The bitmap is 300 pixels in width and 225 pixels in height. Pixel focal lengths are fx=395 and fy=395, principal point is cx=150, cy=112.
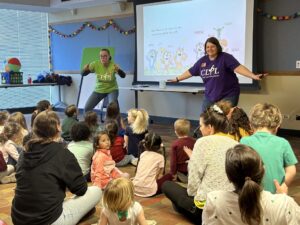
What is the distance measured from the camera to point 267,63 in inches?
230

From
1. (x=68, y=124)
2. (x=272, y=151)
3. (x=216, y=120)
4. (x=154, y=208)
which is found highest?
(x=216, y=120)

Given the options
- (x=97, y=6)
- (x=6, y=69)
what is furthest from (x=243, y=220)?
(x=6, y=69)

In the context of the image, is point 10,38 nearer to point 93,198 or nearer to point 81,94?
point 81,94

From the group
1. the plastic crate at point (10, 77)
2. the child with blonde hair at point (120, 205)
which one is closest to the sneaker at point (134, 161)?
the child with blonde hair at point (120, 205)

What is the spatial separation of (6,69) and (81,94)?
171 cm

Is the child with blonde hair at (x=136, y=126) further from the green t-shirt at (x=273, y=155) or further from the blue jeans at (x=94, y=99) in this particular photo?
the green t-shirt at (x=273, y=155)

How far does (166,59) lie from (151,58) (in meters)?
0.37

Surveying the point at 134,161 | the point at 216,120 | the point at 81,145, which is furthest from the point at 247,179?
the point at 134,161

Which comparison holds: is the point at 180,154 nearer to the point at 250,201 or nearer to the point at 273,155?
the point at 273,155

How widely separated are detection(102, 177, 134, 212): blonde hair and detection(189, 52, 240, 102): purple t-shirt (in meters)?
2.38

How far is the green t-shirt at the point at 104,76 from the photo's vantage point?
6.09 m

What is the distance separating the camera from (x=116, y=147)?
4.13 meters

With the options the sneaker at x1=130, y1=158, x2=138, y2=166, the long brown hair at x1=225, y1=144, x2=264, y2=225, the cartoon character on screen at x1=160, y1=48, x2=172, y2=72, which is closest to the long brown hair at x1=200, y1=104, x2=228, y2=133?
the long brown hair at x1=225, y1=144, x2=264, y2=225

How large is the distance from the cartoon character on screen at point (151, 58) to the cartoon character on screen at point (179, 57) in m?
0.50
